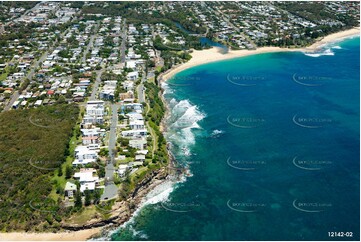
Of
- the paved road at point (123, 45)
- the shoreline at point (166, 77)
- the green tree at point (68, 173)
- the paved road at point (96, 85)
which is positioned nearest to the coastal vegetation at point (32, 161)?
the shoreline at point (166, 77)

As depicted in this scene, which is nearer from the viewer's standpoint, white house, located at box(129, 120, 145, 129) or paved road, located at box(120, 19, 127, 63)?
white house, located at box(129, 120, 145, 129)

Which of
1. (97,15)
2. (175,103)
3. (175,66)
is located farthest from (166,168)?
(97,15)

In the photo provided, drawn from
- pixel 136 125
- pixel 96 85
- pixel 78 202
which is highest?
pixel 96 85

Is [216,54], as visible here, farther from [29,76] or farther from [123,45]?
[29,76]

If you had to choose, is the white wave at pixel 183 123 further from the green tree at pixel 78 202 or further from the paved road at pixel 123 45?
the paved road at pixel 123 45

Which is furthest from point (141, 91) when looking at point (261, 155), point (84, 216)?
point (84, 216)

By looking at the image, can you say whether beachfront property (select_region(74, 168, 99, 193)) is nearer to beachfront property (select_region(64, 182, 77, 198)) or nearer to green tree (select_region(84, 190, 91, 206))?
beachfront property (select_region(64, 182, 77, 198))

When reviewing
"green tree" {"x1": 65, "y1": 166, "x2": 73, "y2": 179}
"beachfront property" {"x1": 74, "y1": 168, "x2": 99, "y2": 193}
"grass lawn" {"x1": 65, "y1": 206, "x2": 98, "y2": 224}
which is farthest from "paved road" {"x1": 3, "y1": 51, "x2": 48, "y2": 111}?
"grass lawn" {"x1": 65, "y1": 206, "x2": 98, "y2": 224}
